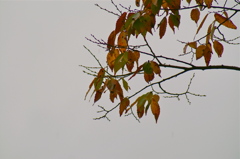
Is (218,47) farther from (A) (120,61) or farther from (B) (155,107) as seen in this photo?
(A) (120,61)

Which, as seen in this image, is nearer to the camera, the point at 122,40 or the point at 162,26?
the point at 162,26

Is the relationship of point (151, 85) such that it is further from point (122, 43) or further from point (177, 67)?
point (122, 43)

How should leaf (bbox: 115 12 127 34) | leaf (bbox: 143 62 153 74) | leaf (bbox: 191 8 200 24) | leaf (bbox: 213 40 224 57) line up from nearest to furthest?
leaf (bbox: 115 12 127 34), leaf (bbox: 143 62 153 74), leaf (bbox: 213 40 224 57), leaf (bbox: 191 8 200 24)

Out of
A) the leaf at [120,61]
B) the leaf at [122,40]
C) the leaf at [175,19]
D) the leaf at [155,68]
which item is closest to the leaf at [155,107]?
the leaf at [155,68]

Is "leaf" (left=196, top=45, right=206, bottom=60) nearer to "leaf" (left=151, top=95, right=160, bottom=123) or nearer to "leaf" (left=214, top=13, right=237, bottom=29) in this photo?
"leaf" (left=214, top=13, right=237, bottom=29)

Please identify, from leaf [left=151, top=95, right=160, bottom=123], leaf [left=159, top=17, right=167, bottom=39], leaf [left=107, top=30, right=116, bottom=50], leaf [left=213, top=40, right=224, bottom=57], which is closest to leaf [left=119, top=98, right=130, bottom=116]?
leaf [left=151, top=95, right=160, bottom=123]

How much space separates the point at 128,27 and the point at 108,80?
24.6 inches

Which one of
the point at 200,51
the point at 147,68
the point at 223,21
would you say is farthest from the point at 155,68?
the point at 223,21

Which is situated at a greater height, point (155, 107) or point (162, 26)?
point (162, 26)

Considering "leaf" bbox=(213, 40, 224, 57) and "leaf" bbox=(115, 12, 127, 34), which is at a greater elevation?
"leaf" bbox=(115, 12, 127, 34)

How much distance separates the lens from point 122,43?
10.6ft

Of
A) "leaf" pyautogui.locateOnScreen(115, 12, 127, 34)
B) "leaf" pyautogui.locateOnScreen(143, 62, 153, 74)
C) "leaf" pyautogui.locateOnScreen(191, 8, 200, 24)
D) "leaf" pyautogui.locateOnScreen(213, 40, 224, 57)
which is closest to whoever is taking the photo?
"leaf" pyautogui.locateOnScreen(115, 12, 127, 34)

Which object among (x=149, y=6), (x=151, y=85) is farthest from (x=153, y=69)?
(x=149, y=6)

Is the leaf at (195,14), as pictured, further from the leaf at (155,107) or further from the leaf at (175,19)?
the leaf at (155,107)
